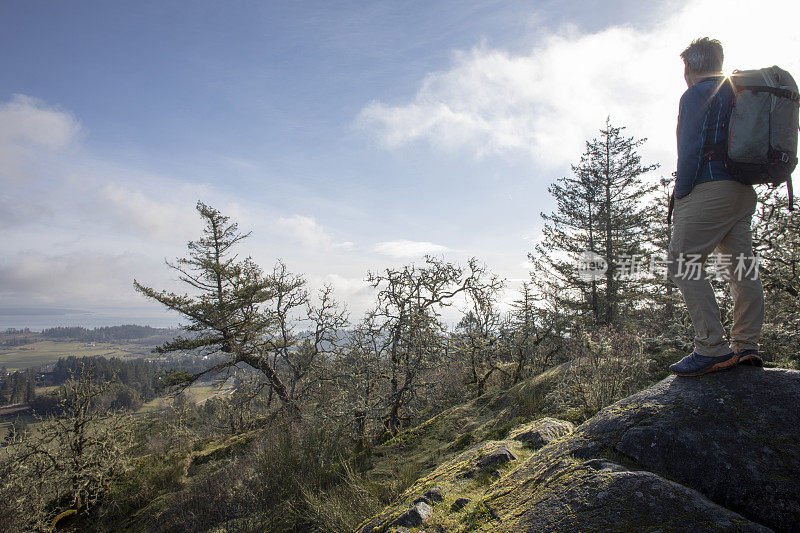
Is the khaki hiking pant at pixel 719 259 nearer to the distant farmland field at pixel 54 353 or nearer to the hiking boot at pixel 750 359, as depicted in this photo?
the hiking boot at pixel 750 359

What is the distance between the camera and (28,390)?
71000 mm

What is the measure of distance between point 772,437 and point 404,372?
19.8 ft

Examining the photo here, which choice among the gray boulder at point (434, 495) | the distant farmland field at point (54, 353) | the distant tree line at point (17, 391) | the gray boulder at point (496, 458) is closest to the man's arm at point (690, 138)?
the gray boulder at point (496, 458)

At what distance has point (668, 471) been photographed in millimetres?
1945

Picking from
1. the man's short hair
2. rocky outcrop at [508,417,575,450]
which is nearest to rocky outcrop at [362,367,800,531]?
rocky outcrop at [508,417,575,450]

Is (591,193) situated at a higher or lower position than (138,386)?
higher

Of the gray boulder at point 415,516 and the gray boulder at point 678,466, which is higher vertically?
the gray boulder at point 678,466

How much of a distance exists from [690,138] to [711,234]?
2.58 ft

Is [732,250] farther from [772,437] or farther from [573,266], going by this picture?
[573,266]

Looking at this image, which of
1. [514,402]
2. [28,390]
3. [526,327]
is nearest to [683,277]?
[514,402]

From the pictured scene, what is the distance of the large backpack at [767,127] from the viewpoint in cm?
240

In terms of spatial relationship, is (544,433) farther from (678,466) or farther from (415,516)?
(415,516)

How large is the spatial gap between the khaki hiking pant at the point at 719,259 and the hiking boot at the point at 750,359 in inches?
2.5

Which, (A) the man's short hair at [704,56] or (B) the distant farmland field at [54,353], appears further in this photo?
(B) the distant farmland field at [54,353]
